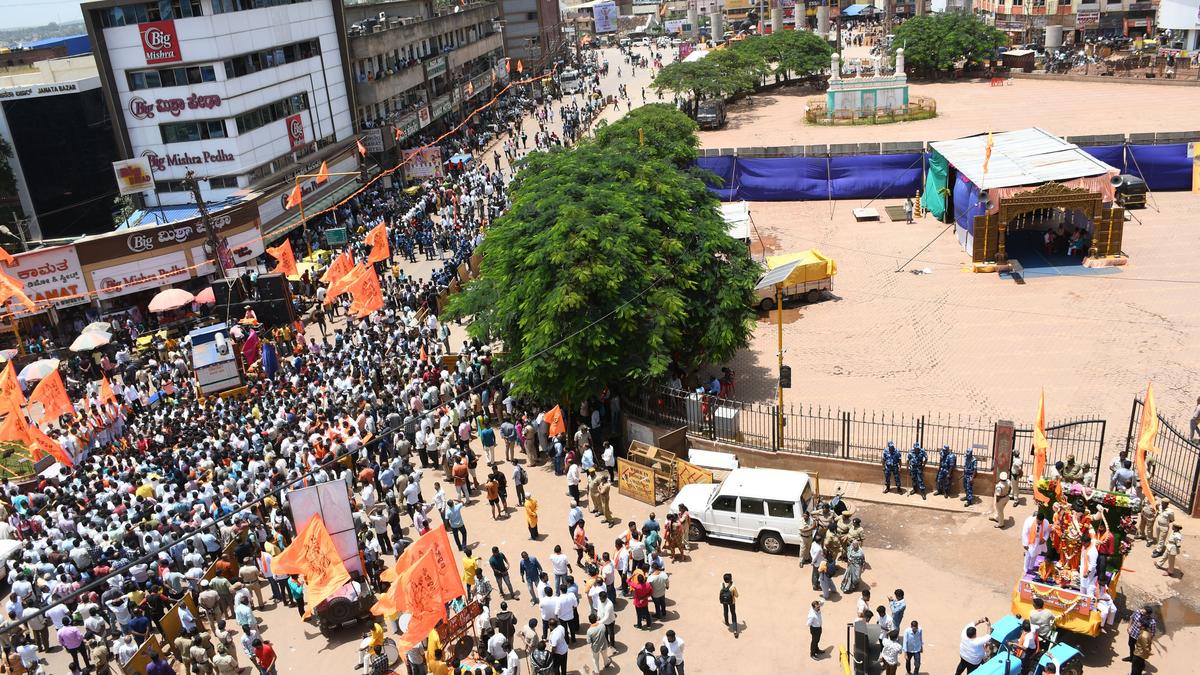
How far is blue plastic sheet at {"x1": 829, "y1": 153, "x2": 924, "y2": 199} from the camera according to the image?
134 feet

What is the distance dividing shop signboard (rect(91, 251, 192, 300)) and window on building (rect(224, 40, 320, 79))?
28.6 ft

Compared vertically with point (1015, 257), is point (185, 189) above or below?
above

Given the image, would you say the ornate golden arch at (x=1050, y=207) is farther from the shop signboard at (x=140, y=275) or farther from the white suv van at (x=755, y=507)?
the shop signboard at (x=140, y=275)

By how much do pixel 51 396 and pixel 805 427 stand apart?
18.5 metres

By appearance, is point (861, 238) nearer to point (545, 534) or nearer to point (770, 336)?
point (770, 336)

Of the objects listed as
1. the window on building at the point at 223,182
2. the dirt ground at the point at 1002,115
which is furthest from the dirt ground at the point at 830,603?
the dirt ground at the point at 1002,115

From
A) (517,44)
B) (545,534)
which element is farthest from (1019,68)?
→ (545,534)

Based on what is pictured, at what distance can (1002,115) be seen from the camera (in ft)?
186

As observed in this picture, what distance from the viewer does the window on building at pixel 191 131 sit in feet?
129

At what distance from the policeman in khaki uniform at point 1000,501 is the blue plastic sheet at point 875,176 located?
1021 inches

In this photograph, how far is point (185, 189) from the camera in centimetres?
4000

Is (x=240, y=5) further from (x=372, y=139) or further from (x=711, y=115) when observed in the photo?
(x=711, y=115)

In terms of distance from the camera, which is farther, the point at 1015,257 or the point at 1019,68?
the point at 1019,68

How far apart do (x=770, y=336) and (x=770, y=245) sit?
9.71 meters
